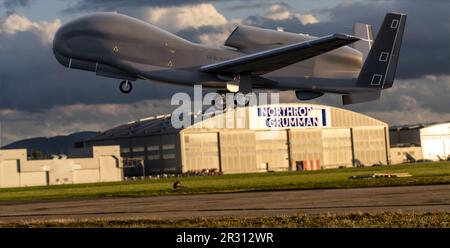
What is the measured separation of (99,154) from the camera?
470 ft

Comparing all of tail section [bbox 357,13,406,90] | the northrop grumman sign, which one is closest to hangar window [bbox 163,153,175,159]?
the northrop grumman sign

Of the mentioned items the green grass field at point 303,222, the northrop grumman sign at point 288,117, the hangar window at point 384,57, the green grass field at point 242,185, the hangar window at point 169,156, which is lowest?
the green grass field at point 303,222

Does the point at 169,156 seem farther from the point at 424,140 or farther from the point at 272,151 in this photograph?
the point at 424,140

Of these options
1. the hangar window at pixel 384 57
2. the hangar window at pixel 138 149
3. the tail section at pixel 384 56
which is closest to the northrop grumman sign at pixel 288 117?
the hangar window at pixel 138 149

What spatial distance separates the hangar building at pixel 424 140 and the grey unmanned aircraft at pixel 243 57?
141023 mm

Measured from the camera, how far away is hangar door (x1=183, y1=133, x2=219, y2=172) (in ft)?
472

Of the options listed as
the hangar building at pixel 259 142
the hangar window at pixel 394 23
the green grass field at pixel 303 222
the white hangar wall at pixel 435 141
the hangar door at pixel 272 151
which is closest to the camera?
the green grass field at pixel 303 222

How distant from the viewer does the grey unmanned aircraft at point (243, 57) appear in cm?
3234

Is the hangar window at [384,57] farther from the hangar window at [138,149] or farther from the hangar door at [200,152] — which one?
the hangar window at [138,149]

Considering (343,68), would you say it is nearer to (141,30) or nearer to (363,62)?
(363,62)

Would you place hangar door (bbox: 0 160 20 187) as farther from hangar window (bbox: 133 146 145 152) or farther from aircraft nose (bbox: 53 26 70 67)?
aircraft nose (bbox: 53 26 70 67)

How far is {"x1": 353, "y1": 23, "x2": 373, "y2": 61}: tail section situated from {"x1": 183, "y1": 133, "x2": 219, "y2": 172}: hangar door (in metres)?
104

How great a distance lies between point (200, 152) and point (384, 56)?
109429mm

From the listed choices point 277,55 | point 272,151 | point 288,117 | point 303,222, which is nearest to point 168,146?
point 272,151
